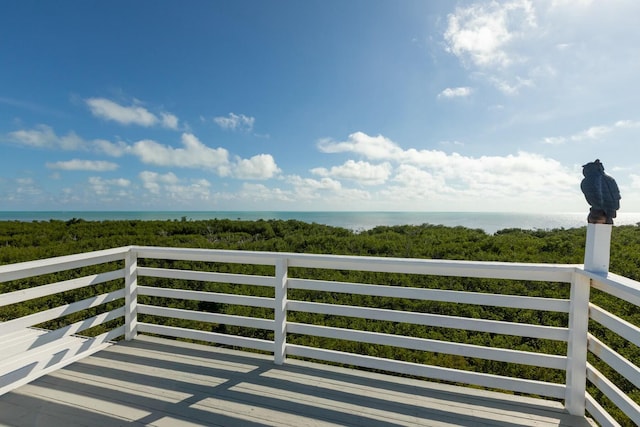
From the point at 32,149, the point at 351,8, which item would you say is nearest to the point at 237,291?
the point at 351,8

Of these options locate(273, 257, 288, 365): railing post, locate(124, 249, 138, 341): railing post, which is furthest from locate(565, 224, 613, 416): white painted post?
locate(124, 249, 138, 341): railing post

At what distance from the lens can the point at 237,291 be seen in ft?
17.6

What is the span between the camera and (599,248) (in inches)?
69.1

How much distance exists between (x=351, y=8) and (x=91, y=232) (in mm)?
10129

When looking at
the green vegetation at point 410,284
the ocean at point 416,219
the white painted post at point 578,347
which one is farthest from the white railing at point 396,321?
the green vegetation at point 410,284

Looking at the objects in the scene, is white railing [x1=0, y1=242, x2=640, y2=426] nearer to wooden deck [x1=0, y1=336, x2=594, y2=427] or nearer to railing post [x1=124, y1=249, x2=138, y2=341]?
railing post [x1=124, y1=249, x2=138, y2=341]

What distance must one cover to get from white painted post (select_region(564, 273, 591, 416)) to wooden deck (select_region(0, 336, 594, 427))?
0.10 meters

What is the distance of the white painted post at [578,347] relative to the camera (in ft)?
5.99

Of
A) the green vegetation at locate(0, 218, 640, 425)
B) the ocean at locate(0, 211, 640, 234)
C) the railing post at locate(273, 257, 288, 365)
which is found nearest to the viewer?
the railing post at locate(273, 257, 288, 365)

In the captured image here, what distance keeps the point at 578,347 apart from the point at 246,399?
201 cm

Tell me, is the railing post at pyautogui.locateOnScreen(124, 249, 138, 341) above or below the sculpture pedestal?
below

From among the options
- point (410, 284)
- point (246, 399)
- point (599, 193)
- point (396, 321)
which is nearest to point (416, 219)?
point (410, 284)

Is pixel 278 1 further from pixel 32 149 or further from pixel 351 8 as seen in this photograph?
pixel 32 149

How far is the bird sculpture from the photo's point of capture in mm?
1715
